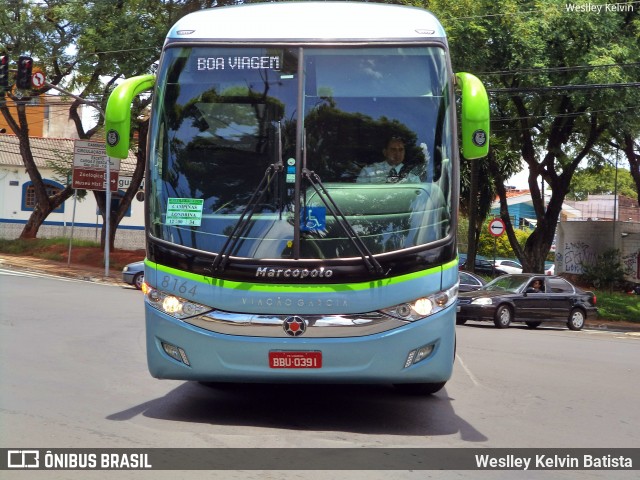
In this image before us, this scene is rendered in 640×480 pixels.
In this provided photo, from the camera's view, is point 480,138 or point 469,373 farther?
point 469,373

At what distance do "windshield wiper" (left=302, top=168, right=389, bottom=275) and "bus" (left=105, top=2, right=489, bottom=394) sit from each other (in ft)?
0.04

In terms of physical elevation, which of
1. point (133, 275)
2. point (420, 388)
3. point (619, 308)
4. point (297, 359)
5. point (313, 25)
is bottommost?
point (619, 308)

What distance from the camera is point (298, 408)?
880 centimetres

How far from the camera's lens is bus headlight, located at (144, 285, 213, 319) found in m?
7.58

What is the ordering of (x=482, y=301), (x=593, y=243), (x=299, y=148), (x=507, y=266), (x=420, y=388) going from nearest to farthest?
(x=299, y=148) → (x=420, y=388) → (x=482, y=301) → (x=593, y=243) → (x=507, y=266)

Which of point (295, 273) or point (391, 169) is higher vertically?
point (391, 169)

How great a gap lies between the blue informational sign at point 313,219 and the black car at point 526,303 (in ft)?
48.1

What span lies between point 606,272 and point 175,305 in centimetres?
3218

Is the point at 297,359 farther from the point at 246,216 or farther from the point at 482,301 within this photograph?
the point at 482,301

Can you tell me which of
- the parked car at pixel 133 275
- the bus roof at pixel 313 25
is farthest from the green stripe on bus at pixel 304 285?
the parked car at pixel 133 275

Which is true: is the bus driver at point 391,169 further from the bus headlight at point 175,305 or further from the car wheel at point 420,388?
the car wheel at point 420,388

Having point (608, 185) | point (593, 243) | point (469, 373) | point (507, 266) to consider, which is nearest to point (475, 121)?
Result: point (469, 373)

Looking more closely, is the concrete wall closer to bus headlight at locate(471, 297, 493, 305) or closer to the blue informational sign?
bus headlight at locate(471, 297, 493, 305)

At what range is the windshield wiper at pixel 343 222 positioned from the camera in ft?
24.4
